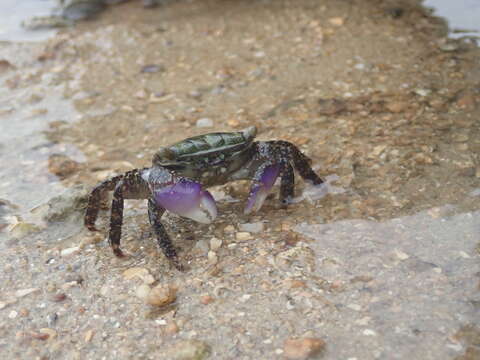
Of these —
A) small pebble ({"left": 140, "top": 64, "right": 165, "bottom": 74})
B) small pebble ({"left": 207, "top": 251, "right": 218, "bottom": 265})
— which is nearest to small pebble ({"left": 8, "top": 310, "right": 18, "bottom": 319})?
small pebble ({"left": 207, "top": 251, "right": 218, "bottom": 265})

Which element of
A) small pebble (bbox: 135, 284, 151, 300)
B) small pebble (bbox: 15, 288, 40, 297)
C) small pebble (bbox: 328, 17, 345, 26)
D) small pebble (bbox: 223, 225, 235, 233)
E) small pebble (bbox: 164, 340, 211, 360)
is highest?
small pebble (bbox: 328, 17, 345, 26)

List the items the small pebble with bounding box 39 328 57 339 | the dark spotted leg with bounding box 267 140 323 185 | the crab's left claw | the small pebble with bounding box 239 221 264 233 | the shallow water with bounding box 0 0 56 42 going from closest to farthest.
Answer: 1. the small pebble with bounding box 39 328 57 339
2. the crab's left claw
3. the small pebble with bounding box 239 221 264 233
4. the dark spotted leg with bounding box 267 140 323 185
5. the shallow water with bounding box 0 0 56 42

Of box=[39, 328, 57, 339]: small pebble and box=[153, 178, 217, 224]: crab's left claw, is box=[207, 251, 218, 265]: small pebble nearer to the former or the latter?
box=[153, 178, 217, 224]: crab's left claw

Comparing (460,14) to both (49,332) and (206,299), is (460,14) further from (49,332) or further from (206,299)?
(49,332)

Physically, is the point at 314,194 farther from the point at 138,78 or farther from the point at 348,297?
the point at 138,78

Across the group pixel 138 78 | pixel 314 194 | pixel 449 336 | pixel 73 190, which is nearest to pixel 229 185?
pixel 314 194

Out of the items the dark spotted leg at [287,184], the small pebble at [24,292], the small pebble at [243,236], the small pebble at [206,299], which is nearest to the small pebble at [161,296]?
the small pebble at [206,299]

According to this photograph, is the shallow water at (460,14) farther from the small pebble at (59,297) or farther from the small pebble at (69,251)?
the small pebble at (59,297)

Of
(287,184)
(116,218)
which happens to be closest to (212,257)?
(116,218)
